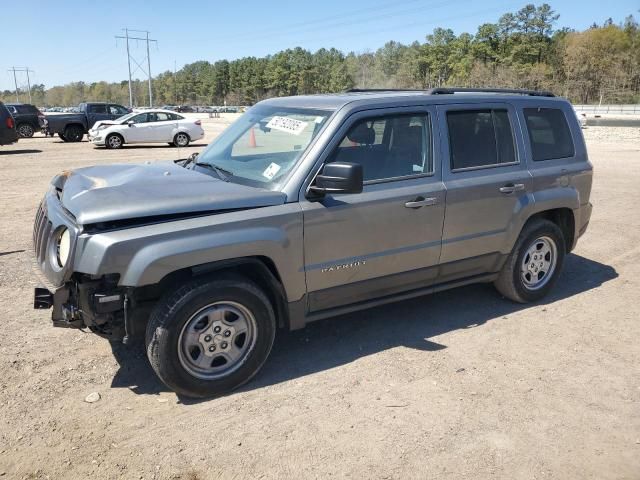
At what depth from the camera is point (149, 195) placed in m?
3.42

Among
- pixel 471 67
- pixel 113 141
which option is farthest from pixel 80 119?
pixel 471 67

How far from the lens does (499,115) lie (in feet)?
15.5

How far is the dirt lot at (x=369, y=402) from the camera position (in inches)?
116

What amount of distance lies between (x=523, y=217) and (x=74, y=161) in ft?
48.6

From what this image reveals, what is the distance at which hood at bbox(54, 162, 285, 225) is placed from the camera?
10.5 ft

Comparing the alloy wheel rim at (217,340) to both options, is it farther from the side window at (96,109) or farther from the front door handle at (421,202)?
the side window at (96,109)

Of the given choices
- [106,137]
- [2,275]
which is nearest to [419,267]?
[2,275]

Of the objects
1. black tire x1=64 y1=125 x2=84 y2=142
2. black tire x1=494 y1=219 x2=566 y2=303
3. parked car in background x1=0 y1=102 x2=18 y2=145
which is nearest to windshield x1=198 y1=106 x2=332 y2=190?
black tire x1=494 y1=219 x2=566 y2=303

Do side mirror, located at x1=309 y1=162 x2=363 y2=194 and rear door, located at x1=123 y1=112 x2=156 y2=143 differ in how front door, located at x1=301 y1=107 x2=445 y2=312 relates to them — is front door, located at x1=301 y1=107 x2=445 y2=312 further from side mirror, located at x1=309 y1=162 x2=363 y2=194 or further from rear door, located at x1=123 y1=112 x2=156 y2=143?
rear door, located at x1=123 y1=112 x2=156 y2=143

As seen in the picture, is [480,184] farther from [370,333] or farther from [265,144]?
[265,144]

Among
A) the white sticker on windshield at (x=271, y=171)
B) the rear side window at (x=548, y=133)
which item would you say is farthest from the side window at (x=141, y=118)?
the white sticker on windshield at (x=271, y=171)

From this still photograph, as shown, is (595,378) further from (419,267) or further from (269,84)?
(269,84)

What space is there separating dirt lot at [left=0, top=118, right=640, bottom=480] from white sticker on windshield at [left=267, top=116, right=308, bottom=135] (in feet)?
5.50

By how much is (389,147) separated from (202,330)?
1.95 meters
